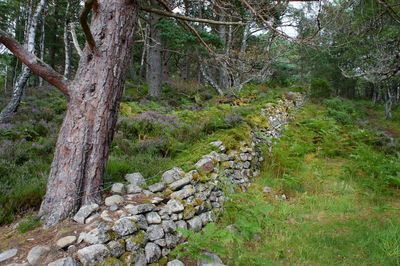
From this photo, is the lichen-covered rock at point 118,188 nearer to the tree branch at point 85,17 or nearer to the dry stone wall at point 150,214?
the dry stone wall at point 150,214

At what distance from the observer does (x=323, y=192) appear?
15.6 feet

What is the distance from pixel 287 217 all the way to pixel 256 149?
2.25 meters

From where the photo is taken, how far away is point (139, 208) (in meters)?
2.73

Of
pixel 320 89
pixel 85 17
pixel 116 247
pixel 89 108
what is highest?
pixel 320 89

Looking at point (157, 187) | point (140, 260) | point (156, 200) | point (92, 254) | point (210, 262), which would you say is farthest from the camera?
point (157, 187)

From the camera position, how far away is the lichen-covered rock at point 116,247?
7.39 ft

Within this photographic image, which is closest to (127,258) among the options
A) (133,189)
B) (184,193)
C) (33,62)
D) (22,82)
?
(133,189)

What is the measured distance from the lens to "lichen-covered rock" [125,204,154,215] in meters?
2.69

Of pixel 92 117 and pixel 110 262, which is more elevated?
pixel 92 117

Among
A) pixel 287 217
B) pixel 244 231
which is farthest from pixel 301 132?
pixel 244 231

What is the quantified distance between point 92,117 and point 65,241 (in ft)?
4.32

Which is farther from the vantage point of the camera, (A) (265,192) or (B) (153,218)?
(A) (265,192)

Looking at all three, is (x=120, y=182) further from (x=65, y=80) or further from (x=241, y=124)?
(x=241, y=124)

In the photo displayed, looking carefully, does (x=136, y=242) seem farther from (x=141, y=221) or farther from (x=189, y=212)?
(x=189, y=212)
